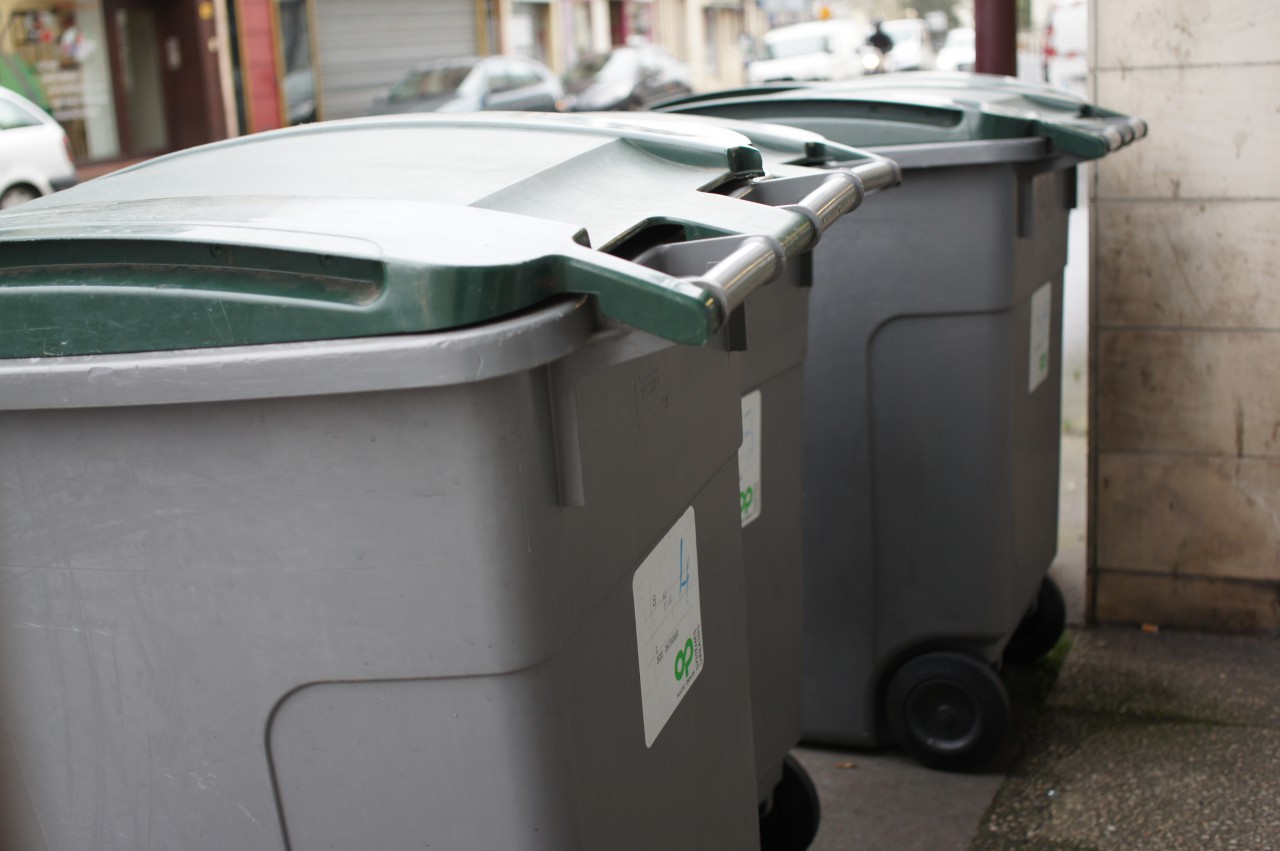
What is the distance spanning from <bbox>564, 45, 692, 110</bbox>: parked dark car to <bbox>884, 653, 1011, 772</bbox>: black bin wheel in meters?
18.1

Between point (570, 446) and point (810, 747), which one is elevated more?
point (570, 446)

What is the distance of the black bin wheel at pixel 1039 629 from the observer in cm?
383

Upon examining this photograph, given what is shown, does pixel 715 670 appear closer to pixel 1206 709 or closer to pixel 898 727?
pixel 898 727

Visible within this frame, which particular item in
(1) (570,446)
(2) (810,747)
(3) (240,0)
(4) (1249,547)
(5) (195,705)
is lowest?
(2) (810,747)

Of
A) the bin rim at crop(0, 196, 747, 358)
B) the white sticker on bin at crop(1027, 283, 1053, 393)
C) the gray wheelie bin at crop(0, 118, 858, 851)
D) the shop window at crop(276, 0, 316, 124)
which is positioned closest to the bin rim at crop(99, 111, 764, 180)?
the gray wheelie bin at crop(0, 118, 858, 851)

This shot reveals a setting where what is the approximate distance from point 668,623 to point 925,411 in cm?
152

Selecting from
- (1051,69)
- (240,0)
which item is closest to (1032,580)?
(1051,69)

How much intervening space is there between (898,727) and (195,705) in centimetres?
221

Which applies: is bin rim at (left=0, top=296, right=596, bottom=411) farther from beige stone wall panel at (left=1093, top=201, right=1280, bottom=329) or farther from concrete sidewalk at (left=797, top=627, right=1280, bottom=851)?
beige stone wall panel at (left=1093, top=201, right=1280, bottom=329)

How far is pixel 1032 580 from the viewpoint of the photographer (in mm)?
3518

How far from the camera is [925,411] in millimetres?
3125

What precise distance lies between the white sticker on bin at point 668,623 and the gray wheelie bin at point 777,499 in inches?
21.9

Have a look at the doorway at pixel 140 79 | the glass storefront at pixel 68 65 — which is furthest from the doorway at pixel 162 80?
the glass storefront at pixel 68 65

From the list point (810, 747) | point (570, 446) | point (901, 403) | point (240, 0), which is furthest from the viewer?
point (240, 0)
